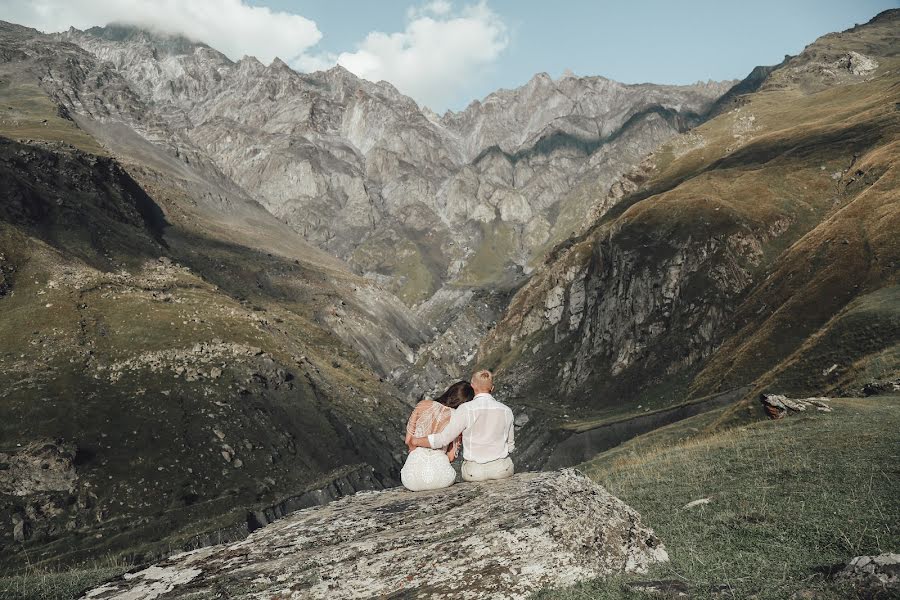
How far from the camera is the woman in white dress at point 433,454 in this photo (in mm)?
15286

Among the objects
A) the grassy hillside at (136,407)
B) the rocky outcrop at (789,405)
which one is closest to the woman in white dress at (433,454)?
the rocky outcrop at (789,405)

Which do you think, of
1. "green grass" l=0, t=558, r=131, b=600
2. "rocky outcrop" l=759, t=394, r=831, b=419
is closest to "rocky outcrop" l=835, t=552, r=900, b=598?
"green grass" l=0, t=558, r=131, b=600

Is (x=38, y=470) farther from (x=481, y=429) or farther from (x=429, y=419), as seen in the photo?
(x=481, y=429)

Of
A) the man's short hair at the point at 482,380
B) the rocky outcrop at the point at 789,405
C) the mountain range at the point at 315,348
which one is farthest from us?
the mountain range at the point at 315,348

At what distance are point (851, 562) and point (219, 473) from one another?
71612mm

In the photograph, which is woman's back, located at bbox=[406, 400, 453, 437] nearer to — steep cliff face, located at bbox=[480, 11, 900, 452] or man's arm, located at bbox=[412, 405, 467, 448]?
man's arm, located at bbox=[412, 405, 467, 448]

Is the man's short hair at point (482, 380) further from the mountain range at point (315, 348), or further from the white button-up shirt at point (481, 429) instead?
the mountain range at point (315, 348)

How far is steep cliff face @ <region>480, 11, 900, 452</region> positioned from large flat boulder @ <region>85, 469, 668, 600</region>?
3775 cm

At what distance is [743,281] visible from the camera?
115 metres

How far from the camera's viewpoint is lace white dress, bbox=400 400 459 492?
49.6ft

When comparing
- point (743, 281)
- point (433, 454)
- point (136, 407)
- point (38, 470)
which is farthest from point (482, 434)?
point (743, 281)

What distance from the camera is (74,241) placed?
117 meters

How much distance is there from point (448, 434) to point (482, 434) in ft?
3.87

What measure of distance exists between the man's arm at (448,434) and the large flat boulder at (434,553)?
4.88 ft
